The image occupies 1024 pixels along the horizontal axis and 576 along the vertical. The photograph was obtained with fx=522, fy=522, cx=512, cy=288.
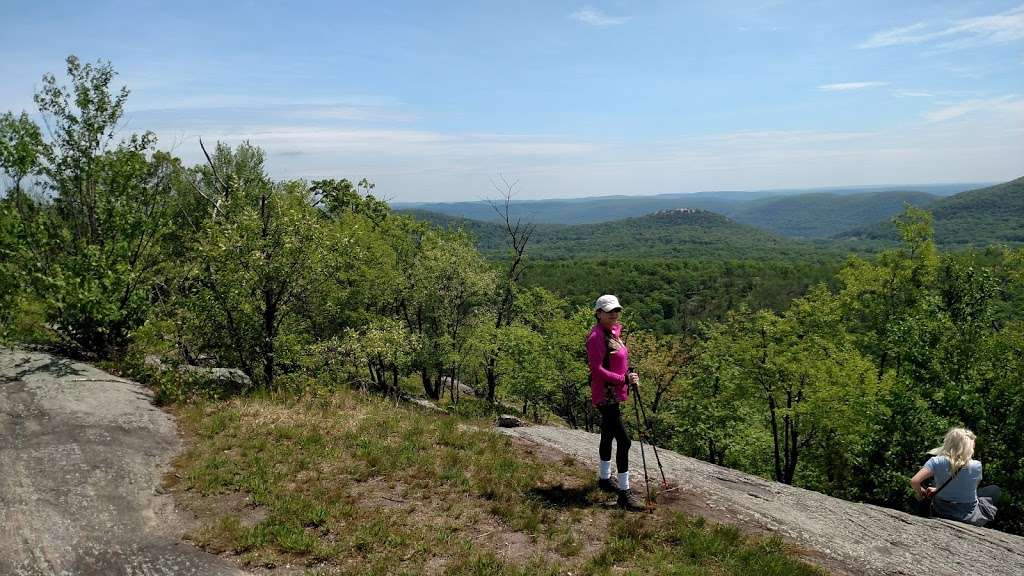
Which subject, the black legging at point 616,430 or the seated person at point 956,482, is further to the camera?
the seated person at point 956,482

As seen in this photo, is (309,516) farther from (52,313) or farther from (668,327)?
(668,327)

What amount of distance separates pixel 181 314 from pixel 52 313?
2.54 metres

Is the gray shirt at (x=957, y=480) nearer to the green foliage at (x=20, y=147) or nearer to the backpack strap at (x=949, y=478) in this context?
the backpack strap at (x=949, y=478)

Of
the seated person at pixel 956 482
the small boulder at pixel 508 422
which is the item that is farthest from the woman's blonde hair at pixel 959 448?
A: the small boulder at pixel 508 422

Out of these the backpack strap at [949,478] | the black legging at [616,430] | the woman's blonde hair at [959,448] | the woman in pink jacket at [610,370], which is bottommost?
the backpack strap at [949,478]

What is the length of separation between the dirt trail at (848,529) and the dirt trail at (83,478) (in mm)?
7414

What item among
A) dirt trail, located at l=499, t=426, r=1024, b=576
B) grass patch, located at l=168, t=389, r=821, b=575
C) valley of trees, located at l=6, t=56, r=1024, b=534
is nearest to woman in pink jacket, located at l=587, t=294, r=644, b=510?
grass patch, located at l=168, t=389, r=821, b=575

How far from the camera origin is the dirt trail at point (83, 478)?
6441 mm

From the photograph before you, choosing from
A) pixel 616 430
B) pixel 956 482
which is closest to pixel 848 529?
pixel 956 482

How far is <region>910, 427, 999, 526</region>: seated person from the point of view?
30.0 ft

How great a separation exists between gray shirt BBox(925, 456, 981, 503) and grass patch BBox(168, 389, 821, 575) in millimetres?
4142

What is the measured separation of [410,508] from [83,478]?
16.3 feet

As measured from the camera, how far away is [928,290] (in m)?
27.3

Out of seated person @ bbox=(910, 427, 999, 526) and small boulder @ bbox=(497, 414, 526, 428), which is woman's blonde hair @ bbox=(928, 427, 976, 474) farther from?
small boulder @ bbox=(497, 414, 526, 428)
